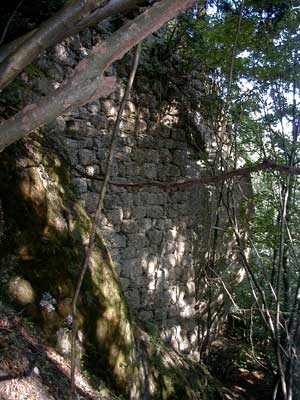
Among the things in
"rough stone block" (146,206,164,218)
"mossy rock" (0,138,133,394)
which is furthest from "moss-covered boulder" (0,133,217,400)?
"rough stone block" (146,206,164,218)

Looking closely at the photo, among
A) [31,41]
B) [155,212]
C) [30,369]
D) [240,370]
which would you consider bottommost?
[240,370]

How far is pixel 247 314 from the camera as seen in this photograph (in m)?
5.45

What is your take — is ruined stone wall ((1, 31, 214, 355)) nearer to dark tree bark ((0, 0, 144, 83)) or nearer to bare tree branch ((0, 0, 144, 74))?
bare tree branch ((0, 0, 144, 74))

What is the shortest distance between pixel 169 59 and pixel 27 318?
305 cm

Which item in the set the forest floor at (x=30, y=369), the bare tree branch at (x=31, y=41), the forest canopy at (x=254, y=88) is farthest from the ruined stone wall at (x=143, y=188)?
the bare tree branch at (x=31, y=41)

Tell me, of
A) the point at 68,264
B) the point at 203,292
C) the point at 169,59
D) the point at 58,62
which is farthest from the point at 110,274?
the point at 169,59

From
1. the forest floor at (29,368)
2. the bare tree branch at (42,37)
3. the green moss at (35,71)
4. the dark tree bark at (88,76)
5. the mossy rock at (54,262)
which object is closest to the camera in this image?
the dark tree bark at (88,76)

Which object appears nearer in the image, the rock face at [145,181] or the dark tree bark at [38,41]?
the dark tree bark at [38,41]

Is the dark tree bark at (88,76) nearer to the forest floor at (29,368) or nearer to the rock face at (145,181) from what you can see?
the forest floor at (29,368)

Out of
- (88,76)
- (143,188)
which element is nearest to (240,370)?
(143,188)

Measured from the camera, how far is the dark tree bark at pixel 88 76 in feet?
3.77

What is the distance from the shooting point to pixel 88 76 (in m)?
1.20

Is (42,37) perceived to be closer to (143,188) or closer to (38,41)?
(38,41)

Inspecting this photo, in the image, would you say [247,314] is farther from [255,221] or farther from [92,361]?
Answer: [92,361]
